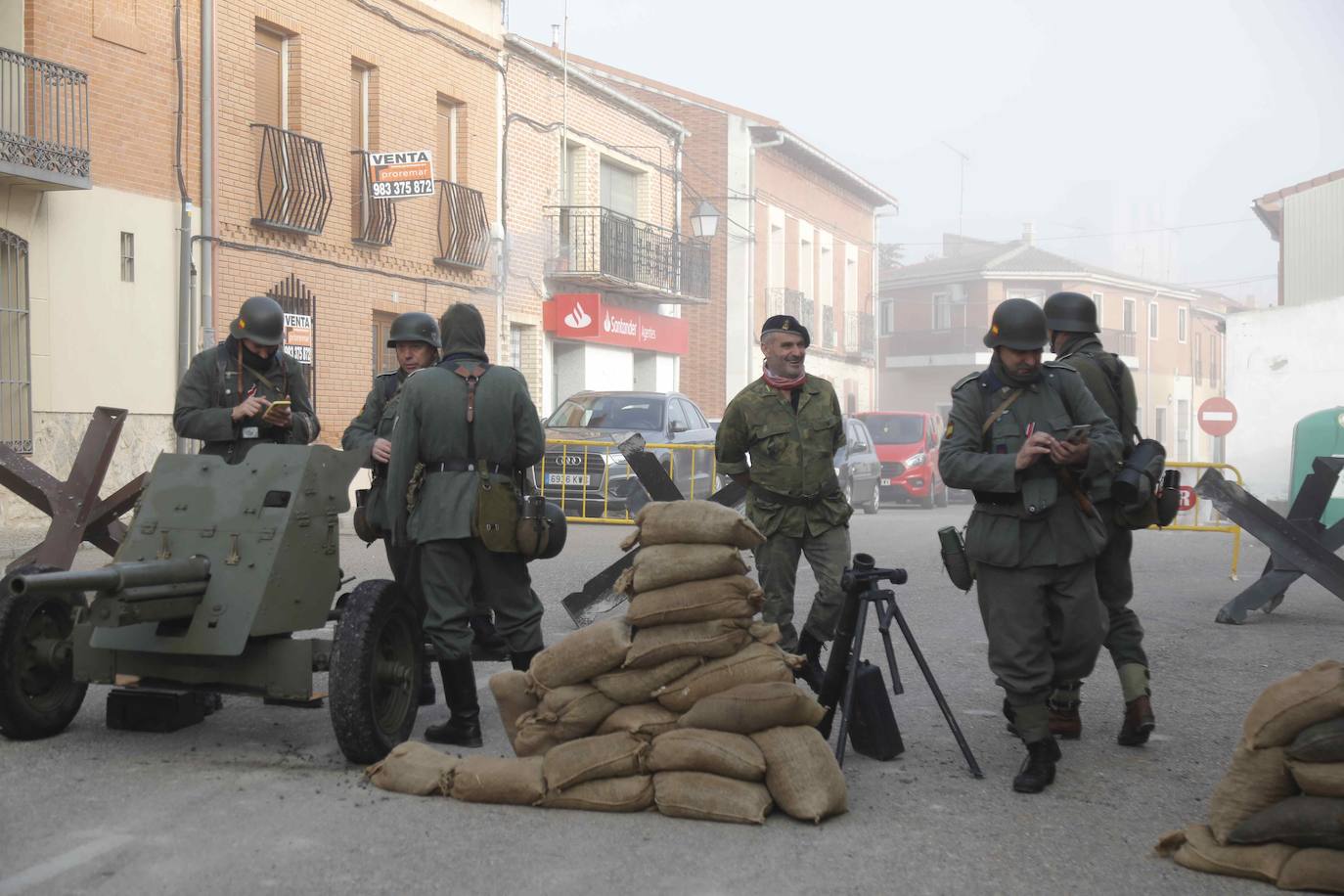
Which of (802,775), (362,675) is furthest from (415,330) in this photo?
(802,775)

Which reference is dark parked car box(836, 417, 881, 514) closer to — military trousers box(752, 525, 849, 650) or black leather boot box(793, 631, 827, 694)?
black leather boot box(793, 631, 827, 694)

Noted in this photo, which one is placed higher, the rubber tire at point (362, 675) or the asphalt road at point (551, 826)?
the rubber tire at point (362, 675)

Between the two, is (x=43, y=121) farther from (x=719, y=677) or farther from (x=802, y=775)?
(x=802, y=775)

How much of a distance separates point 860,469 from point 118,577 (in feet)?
65.4

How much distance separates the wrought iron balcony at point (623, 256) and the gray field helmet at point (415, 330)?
20439mm

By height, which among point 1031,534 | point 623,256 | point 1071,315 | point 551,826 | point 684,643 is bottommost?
point 551,826

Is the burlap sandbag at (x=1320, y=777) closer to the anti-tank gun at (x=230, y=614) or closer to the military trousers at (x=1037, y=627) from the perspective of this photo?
the military trousers at (x=1037, y=627)

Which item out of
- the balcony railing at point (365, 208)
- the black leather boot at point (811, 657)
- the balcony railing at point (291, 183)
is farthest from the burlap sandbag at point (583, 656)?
the balcony railing at point (365, 208)

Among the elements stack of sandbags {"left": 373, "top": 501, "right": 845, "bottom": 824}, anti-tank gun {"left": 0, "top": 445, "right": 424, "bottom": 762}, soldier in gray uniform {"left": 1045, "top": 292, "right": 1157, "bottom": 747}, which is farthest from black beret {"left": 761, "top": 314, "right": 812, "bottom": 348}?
anti-tank gun {"left": 0, "top": 445, "right": 424, "bottom": 762}

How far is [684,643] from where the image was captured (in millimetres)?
5199

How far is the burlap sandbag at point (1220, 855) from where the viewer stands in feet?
14.0

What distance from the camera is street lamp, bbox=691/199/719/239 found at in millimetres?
30625

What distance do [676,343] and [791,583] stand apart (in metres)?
26.8

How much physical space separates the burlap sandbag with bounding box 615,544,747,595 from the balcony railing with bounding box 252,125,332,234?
14.6 m
